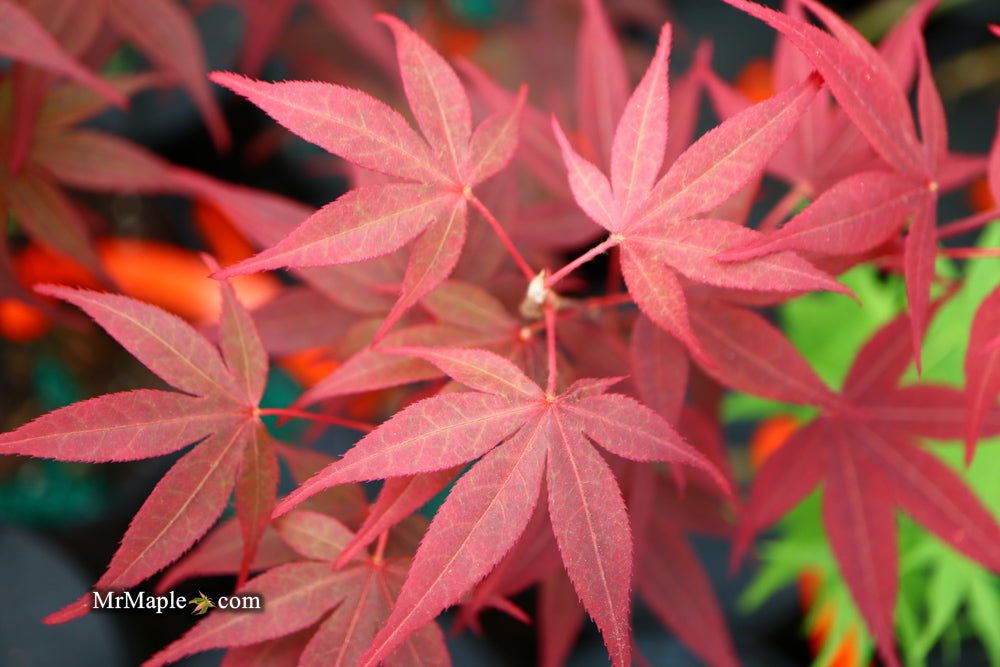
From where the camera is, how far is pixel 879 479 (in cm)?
54

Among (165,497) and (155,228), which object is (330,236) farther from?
(155,228)

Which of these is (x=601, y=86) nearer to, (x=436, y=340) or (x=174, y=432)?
(x=436, y=340)

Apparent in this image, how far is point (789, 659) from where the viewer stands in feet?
3.84

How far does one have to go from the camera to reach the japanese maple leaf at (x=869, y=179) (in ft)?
1.16

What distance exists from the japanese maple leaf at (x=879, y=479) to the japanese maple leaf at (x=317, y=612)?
0.26 meters

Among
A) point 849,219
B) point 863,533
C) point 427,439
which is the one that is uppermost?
point 849,219

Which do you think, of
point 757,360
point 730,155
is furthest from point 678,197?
point 757,360

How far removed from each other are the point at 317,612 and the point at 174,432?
0.42 feet

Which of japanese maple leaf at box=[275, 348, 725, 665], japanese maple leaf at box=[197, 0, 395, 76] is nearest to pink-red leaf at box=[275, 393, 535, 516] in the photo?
japanese maple leaf at box=[275, 348, 725, 665]

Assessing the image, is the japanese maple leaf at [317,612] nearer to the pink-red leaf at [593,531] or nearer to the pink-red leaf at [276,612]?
the pink-red leaf at [276,612]

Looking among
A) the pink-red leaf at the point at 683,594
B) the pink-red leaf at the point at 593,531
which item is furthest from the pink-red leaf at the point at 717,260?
the pink-red leaf at the point at 683,594

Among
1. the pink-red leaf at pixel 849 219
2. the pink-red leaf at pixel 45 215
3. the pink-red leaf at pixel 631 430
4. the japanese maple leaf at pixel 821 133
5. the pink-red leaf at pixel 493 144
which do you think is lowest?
the pink-red leaf at pixel 631 430

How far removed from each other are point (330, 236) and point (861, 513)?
42 centimetres

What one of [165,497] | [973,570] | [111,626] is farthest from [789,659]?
[165,497]
